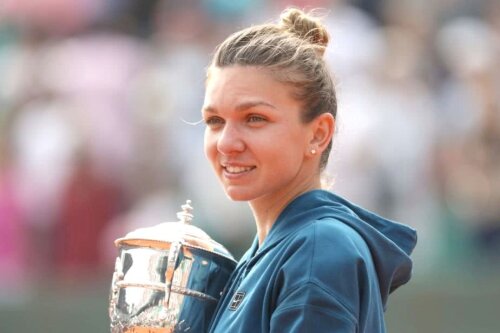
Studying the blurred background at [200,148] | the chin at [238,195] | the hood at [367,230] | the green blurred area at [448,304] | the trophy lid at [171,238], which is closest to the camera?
the hood at [367,230]

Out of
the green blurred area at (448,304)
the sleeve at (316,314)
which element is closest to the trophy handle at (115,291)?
the sleeve at (316,314)

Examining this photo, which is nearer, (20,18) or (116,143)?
(116,143)

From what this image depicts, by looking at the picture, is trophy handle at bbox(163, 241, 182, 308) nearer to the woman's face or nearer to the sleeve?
the woman's face

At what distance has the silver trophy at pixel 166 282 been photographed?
124 inches

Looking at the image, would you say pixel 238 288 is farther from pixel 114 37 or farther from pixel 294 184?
pixel 114 37

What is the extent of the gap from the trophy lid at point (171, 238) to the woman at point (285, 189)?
0.12m

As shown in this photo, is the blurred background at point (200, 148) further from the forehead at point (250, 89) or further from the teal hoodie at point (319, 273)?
the forehead at point (250, 89)

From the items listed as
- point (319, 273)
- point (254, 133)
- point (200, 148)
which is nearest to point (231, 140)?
point (254, 133)

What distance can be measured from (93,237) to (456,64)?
7.69ft

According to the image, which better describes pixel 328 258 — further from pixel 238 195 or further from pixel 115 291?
pixel 115 291

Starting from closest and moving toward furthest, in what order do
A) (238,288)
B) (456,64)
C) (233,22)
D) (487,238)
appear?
(238,288) < (487,238) < (456,64) < (233,22)

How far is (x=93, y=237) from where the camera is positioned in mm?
7289

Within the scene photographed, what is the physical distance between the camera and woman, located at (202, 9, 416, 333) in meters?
2.79

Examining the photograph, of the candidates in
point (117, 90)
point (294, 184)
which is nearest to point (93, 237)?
point (117, 90)
